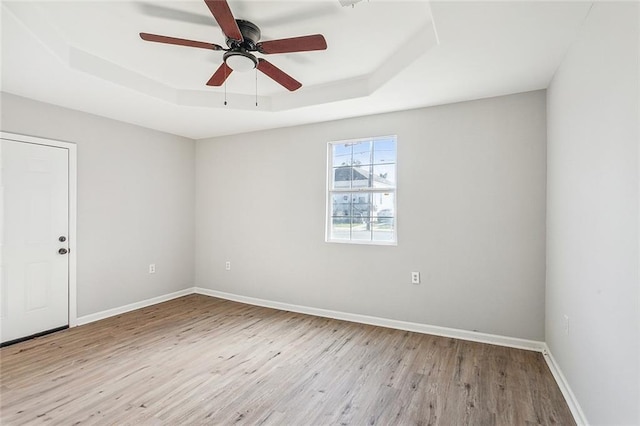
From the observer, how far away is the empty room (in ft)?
6.37

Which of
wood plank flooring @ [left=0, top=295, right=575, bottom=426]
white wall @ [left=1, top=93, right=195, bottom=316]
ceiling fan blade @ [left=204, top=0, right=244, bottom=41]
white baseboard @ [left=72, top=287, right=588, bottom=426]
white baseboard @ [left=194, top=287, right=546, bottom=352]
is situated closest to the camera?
ceiling fan blade @ [left=204, top=0, right=244, bottom=41]

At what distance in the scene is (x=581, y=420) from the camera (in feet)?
6.28

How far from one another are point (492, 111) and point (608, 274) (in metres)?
2.06

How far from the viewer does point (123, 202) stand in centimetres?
415

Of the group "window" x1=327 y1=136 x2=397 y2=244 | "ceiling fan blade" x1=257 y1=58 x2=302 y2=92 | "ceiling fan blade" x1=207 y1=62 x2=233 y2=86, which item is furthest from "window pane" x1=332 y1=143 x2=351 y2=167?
"ceiling fan blade" x1=207 y1=62 x2=233 y2=86

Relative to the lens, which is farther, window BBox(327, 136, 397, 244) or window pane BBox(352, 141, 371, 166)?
window pane BBox(352, 141, 371, 166)

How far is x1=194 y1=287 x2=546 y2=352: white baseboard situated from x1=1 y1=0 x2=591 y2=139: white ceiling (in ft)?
7.80

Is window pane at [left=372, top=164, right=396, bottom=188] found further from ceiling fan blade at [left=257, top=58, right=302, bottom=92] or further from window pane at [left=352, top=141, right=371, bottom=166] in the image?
ceiling fan blade at [left=257, top=58, right=302, bottom=92]

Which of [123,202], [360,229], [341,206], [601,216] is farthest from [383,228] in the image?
[123,202]

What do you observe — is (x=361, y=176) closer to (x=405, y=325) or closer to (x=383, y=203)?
(x=383, y=203)

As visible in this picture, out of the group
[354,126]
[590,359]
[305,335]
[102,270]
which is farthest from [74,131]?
[590,359]

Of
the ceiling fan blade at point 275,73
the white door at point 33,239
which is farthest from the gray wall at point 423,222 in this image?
the white door at point 33,239

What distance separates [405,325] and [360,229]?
120 cm

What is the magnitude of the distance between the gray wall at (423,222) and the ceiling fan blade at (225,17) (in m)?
2.17
